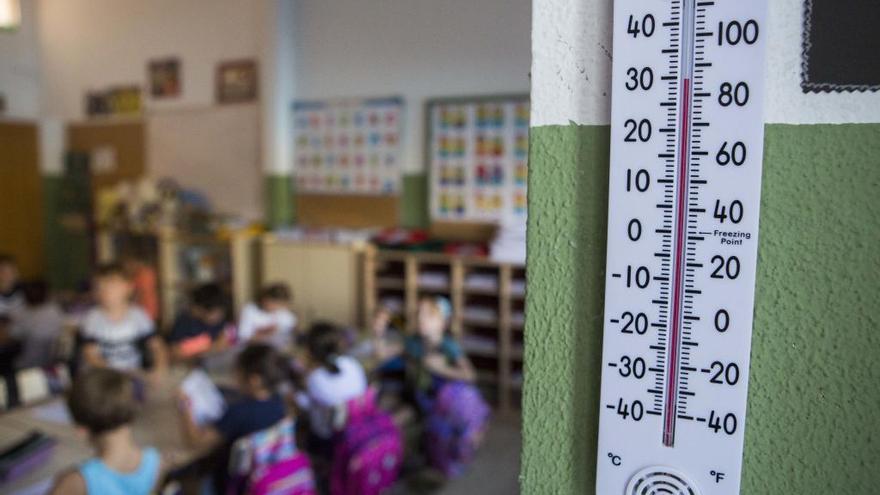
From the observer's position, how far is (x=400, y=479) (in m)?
3.15

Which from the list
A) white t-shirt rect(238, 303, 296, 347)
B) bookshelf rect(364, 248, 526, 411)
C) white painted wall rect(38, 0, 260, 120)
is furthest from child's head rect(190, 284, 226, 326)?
white painted wall rect(38, 0, 260, 120)

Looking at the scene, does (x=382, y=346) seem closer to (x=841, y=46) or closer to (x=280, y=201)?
(x=280, y=201)

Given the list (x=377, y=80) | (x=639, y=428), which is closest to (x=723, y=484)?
(x=639, y=428)

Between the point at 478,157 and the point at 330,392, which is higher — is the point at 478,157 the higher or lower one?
the higher one

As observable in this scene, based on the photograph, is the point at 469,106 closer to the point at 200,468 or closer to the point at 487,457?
the point at 487,457

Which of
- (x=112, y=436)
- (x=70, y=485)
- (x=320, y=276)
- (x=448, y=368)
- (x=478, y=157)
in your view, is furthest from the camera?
(x=320, y=276)

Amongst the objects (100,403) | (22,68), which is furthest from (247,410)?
(22,68)

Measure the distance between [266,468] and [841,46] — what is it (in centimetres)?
199

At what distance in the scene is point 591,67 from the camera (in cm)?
77

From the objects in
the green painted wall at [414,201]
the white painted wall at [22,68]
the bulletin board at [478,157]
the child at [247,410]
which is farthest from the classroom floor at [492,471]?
the white painted wall at [22,68]

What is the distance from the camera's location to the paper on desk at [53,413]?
2.30 m

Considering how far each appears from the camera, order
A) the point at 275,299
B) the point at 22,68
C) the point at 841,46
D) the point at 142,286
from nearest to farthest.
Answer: the point at 841,46, the point at 275,299, the point at 142,286, the point at 22,68

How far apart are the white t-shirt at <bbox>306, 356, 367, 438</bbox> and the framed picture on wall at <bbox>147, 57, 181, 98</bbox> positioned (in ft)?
14.3

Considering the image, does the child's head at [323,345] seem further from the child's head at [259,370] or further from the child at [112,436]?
the child at [112,436]
